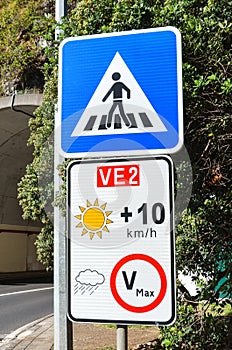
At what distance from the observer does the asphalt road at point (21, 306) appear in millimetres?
13286

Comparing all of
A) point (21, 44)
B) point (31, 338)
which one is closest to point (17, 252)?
point (21, 44)

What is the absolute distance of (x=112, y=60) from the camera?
2537mm

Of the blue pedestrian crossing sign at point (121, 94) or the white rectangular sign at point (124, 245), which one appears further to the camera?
the blue pedestrian crossing sign at point (121, 94)

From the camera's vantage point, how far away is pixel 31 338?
1077cm

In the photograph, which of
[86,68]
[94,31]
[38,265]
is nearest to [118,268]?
[86,68]

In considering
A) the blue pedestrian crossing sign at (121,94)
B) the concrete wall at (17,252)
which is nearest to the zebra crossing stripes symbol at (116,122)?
the blue pedestrian crossing sign at (121,94)

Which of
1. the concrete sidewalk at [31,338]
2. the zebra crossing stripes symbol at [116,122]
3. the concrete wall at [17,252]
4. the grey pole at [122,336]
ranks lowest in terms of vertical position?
the concrete sidewalk at [31,338]

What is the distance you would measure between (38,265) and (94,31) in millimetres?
29968

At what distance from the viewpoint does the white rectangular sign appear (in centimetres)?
226

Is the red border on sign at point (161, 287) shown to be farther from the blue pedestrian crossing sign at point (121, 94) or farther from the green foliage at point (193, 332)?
the green foliage at point (193, 332)

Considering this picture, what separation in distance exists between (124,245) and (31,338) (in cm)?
908

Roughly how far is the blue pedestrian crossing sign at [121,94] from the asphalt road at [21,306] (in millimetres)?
9450

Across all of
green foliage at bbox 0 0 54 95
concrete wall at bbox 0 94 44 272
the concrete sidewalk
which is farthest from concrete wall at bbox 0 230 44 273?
the concrete sidewalk

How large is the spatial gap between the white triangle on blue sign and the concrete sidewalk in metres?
7.61
